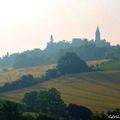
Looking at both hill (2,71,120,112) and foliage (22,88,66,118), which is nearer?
foliage (22,88,66,118)

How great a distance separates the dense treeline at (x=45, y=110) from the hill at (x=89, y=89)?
44.7 ft

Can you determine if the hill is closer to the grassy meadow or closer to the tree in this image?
the grassy meadow

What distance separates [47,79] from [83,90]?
26865 mm

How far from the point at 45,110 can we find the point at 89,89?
156ft

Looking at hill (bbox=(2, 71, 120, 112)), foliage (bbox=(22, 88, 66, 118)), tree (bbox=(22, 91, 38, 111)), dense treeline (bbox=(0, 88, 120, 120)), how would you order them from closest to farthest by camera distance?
dense treeline (bbox=(0, 88, 120, 120)) → foliage (bbox=(22, 88, 66, 118)) → tree (bbox=(22, 91, 38, 111)) → hill (bbox=(2, 71, 120, 112))

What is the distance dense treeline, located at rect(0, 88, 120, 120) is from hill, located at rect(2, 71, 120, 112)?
13.6m

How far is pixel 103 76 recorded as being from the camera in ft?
634

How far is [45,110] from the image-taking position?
126 meters

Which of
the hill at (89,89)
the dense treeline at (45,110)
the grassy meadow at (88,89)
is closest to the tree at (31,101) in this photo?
the dense treeline at (45,110)

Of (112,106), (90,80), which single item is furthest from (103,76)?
(112,106)

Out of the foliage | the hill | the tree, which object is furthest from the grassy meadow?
the tree

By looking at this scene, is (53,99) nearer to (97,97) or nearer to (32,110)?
(32,110)

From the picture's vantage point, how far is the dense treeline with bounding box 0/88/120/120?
95.6 meters

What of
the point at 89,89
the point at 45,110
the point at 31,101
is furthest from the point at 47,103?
the point at 89,89
